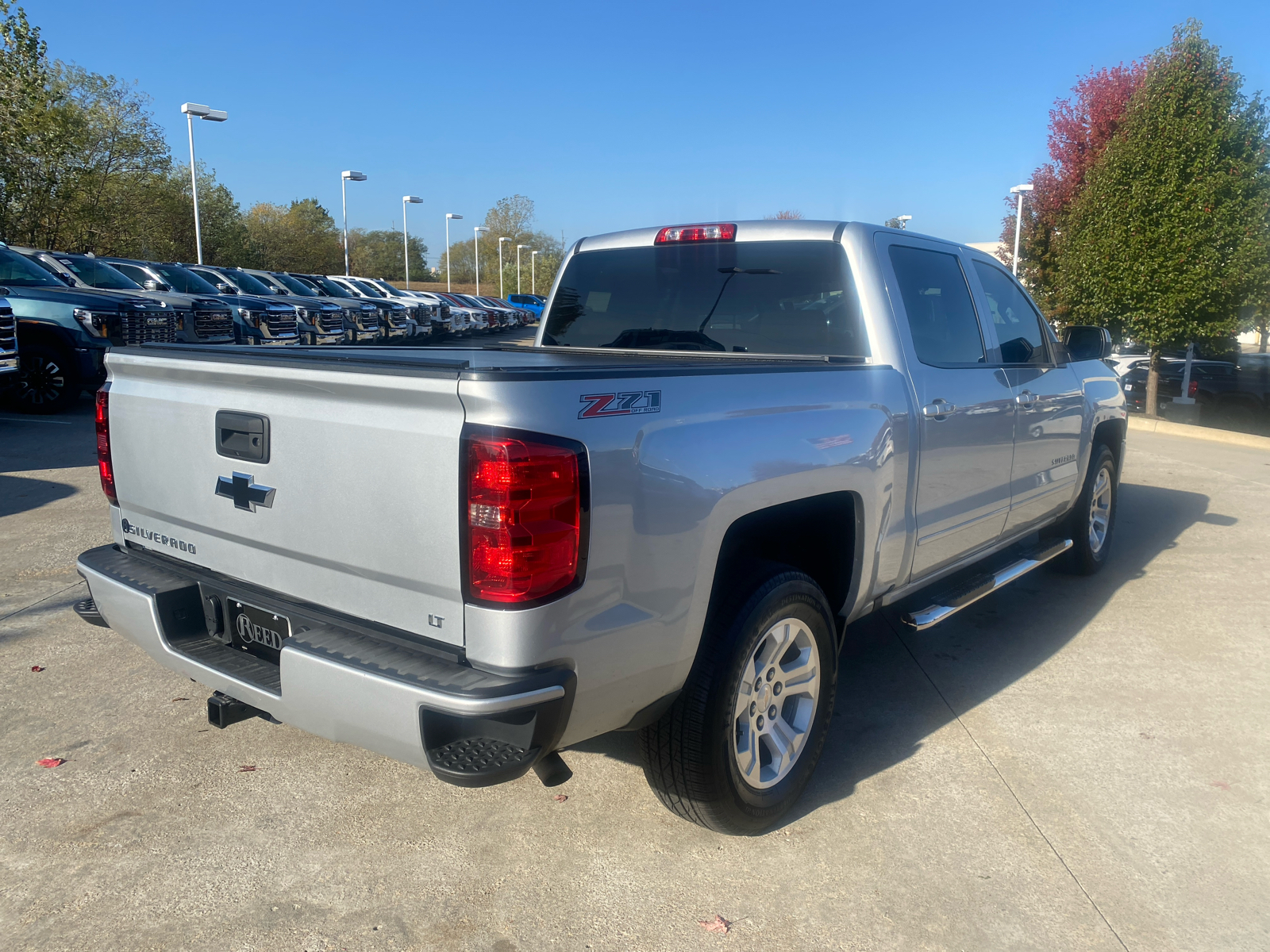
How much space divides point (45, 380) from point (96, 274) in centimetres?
304

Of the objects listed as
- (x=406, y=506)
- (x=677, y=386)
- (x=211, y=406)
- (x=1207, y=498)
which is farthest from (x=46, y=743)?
(x=1207, y=498)

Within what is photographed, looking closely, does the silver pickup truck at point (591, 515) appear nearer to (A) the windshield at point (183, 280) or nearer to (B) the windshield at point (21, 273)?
(B) the windshield at point (21, 273)

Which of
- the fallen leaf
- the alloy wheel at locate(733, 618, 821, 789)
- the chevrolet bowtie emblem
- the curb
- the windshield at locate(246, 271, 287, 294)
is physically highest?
the windshield at locate(246, 271, 287, 294)

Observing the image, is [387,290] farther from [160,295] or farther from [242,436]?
[242,436]

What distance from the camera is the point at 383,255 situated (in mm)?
90438

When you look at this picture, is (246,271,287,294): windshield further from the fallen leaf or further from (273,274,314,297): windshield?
the fallen leaf

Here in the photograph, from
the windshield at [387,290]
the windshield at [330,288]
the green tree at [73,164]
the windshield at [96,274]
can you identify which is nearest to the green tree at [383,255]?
the green tree at [73,164]

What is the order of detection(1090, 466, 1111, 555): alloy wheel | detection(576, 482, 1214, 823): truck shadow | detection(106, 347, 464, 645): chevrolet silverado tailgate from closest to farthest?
1. detection(106, 347, 464, 645): chevrolet silverado tailgate
2. detection(576, 482, 1214, 823): truck shadow
3. detection(1090, 466, 1111, 555): alloy wheel

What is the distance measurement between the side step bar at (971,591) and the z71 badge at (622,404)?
1.82 meters

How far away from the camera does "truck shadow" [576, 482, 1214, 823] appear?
3553 millimetres

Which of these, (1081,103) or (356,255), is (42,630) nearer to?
(1081,103)

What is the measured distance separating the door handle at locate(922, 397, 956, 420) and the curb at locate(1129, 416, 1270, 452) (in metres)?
11.6

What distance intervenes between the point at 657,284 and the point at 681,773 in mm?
2250

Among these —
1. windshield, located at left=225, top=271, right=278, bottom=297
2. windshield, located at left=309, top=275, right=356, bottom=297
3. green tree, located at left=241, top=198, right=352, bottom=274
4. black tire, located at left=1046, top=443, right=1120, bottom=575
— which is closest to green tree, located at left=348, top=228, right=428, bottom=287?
green tree, located at left=241, top=198, right=352, bottom=274
